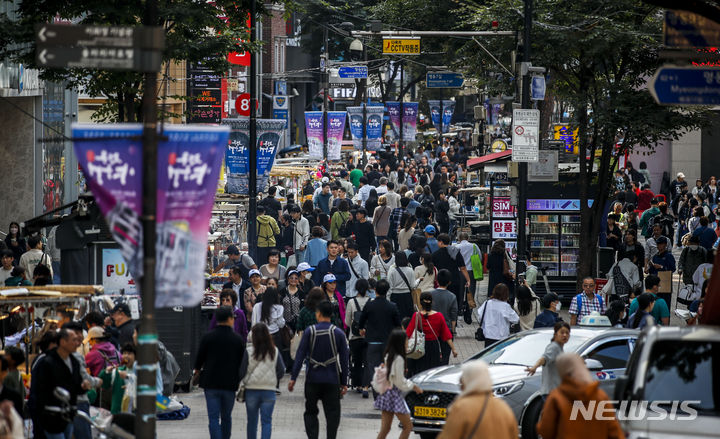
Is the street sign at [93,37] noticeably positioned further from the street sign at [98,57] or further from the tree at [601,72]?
the tree at [601,72]

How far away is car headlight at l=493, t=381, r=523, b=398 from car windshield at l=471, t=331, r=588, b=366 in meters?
0.54

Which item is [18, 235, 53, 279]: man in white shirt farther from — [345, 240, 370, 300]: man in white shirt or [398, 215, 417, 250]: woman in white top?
[398, 215, 417, 250]: woman in white top

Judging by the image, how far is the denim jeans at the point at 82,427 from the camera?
10.8m

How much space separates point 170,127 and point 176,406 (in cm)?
592

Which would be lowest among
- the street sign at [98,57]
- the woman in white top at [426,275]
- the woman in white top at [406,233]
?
the woman in white top at [426,275]

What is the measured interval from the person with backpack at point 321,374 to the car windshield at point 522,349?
2142 millimetres

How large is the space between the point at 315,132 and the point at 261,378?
3100 cm

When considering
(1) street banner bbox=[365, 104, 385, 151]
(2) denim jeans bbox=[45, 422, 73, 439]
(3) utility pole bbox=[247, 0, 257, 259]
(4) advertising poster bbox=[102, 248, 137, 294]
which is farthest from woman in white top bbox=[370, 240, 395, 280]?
(1) street banner bbox=[365, 104, 385, 151]

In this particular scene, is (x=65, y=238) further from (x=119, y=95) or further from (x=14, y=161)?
(x=14, y=161)

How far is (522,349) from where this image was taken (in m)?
13.3

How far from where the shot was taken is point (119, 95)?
57.5 feet

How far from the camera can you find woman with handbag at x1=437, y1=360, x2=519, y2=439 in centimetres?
768

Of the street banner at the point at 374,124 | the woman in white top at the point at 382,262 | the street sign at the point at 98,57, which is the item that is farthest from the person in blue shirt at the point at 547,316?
the street banner at the point at 374,124

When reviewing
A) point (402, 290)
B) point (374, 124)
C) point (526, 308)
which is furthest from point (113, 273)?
point (374, 124)
